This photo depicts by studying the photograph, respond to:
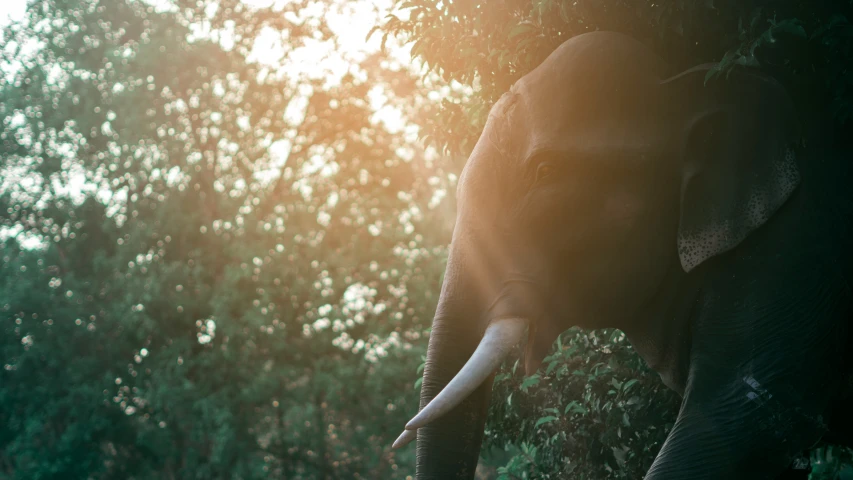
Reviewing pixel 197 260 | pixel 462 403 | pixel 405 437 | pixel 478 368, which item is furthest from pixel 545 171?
pixel 197 260

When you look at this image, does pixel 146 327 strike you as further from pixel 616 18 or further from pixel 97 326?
pixel 616 18

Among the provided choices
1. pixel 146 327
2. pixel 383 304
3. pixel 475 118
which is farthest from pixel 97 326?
pixel 475 118

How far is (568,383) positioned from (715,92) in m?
2.11

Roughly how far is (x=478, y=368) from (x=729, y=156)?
3.67ft

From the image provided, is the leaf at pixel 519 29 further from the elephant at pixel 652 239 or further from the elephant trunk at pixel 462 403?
the elephant trunk at pixel 462 403

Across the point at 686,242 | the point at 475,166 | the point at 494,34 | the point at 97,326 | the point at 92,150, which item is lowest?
the point at 686,242

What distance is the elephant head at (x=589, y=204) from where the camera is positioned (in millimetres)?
2979

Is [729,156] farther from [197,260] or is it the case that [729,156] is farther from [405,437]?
[197,260]

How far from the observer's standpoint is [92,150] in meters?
16.0

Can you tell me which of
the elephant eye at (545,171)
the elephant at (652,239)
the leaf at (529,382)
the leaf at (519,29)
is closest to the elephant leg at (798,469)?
the elephant at (652,239)

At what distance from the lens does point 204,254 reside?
50.3 ft

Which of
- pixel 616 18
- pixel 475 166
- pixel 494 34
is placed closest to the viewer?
pixel 475 166

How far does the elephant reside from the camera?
2.75 meters

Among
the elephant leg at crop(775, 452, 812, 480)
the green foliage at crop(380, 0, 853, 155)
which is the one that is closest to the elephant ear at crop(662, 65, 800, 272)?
the green foliage at crop(380, 0, 853, 155)
